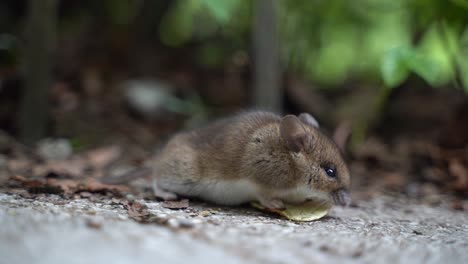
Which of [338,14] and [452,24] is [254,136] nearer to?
[452,24]

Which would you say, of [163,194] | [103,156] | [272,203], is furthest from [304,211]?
[103,156]

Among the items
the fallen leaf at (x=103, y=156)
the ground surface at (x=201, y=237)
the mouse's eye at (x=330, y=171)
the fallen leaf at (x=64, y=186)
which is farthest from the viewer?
→ the fallen leaf at (x=103, y=156)

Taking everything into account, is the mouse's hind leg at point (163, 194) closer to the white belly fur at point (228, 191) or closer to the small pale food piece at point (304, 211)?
the white belly fur at point (228, 191)

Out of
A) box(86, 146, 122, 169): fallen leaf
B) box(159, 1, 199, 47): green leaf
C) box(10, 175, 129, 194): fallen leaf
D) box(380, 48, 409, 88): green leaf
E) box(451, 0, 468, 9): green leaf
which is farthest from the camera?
box(159, 1, 199, 47): green leaf

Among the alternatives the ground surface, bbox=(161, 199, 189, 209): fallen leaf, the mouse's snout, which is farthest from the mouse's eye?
bbox=(161, 199, 189, 209): fallen leaf

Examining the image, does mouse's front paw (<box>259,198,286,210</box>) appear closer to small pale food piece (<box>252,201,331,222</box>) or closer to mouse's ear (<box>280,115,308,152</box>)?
small pale food piece (<box>252,201,331,222</box>)

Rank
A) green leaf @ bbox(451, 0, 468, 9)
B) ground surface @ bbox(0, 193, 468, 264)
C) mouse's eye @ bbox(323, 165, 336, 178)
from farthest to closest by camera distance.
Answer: green leaf @ bbox(451, 0, 468, 9) → mouse's eye @ bbox(323, 165, 336, 178) → ground surface @ bbox(0, 193, 468, 264)

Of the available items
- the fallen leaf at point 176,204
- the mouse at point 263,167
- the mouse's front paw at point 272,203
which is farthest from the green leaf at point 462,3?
the fallen leaf at point 176,204
